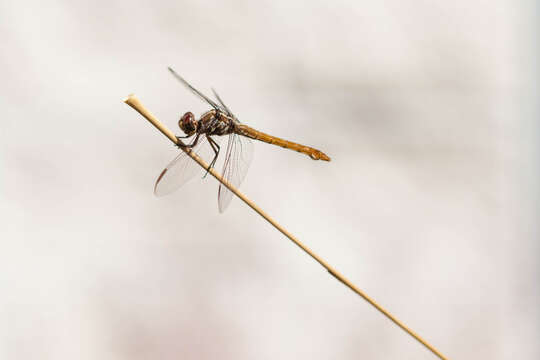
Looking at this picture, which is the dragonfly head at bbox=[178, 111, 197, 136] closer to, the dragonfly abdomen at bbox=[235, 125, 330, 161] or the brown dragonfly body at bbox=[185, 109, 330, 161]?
the brown dragonfly body at bbox=[185, 109, 330, 161]

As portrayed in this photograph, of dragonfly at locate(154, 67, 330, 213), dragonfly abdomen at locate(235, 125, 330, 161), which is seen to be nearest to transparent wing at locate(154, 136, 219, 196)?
dragonfly at locate(154, 67, 330, 213)

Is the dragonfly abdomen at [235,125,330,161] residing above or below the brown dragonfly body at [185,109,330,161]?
above

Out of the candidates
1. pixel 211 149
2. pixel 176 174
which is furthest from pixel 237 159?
pixel 176 174

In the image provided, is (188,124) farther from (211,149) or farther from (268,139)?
(268,139)

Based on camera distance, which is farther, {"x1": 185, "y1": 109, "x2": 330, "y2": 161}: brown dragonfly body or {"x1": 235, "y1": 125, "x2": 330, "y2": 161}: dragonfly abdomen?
{"x1": 235, "y1": 125, "x2": 330, "y2": 161}: dragonfly abdomen

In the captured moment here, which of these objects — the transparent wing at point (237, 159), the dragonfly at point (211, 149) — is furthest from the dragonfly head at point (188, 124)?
the transparent wing at point (237, 159)

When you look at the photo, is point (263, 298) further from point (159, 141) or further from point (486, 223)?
point (486, 223)

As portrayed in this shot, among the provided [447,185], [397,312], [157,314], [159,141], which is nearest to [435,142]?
[447,185]

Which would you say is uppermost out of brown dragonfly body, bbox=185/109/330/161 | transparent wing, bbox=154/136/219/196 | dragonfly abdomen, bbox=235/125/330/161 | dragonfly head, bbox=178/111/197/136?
dragonfly abdomen, bbox=235/125/330/161
